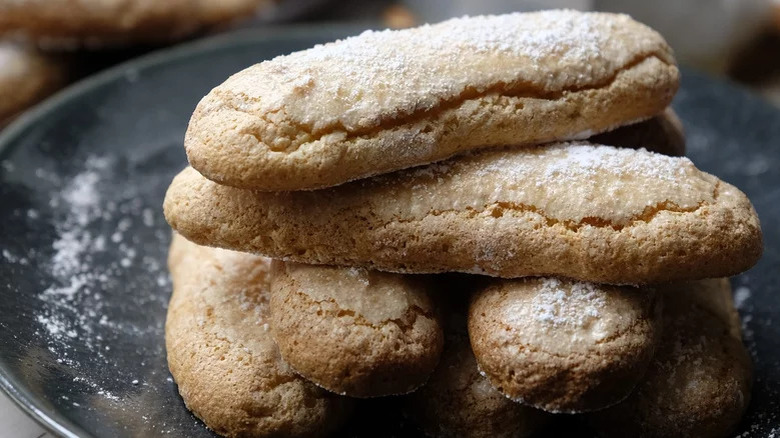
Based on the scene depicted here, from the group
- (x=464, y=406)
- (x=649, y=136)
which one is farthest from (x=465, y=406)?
(x=649, y=136)

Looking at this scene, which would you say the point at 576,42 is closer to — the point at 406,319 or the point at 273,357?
the point at 406,319

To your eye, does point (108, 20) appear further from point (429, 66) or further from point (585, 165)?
point (585, 165)

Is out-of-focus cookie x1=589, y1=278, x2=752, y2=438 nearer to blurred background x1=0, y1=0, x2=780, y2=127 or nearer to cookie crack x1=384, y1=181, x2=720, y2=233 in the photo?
cookie crack x1=384, y1=181, x2=720, y2=233

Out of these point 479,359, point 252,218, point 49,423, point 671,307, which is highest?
point 252,218

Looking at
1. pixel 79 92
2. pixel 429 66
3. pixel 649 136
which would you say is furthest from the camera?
pixel 79 92

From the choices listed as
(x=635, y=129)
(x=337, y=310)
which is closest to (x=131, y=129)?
(x=337, y=310)

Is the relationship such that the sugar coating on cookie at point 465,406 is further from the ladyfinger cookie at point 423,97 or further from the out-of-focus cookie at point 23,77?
the out-of-focus cookie at point 23,77

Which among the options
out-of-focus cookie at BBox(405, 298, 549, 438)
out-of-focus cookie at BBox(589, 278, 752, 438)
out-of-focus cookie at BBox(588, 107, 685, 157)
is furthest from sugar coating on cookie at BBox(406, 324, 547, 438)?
out-of-focus cookie at BBox(588, 107, 685, 157)
